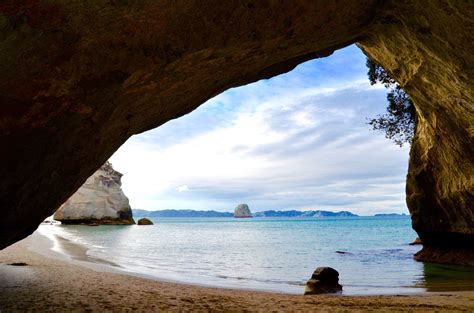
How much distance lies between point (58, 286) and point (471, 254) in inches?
676

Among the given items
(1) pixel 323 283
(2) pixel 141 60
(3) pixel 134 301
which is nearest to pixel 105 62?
(2) pixel 141 60

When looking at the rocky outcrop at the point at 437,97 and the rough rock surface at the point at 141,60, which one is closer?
the rough rock surface at the point at 141,60

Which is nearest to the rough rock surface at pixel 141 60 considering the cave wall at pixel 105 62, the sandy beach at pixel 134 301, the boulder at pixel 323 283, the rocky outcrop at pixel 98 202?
the cave wall at pixel 105 62

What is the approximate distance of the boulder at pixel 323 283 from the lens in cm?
1100

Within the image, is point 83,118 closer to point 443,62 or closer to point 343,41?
point 343,41

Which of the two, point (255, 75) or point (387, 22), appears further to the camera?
point (255, 75)

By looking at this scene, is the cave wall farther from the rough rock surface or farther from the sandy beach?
the sandy beach

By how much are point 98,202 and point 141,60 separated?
2720 inches

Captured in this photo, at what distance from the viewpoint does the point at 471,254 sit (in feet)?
55.6

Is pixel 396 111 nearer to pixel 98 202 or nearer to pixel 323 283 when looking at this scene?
pixel 323 283

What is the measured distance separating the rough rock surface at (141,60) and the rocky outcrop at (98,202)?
64212mm

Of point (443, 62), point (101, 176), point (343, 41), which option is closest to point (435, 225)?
point (443, 62)

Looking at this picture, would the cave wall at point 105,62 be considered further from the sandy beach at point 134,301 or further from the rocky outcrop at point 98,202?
the rocky outcrop at point 98,202

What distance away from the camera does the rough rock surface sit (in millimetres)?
4754
